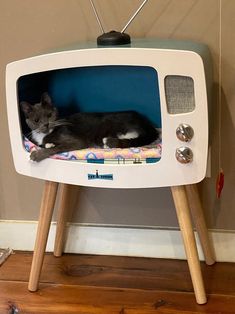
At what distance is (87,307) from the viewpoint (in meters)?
1.19

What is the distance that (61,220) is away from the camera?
1.39m

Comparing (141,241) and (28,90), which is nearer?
(28,90)

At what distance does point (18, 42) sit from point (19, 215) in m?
0.50

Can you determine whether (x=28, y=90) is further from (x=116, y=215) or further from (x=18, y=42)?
(x=116, y=215)

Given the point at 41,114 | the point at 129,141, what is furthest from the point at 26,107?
the point at 129,141

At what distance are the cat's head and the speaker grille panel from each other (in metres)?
0.33

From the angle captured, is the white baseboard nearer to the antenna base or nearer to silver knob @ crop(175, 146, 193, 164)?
silver knob @ crop(175, 146, 193, 164)

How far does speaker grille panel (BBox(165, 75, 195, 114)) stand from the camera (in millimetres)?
1010

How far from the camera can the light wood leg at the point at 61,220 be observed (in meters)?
1.36

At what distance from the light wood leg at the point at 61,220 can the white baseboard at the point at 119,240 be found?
31 mm

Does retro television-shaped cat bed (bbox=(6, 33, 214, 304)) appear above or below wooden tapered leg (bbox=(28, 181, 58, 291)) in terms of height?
above

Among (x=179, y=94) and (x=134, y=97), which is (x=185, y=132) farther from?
(x=134, y=97)

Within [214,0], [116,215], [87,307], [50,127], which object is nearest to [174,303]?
[87,307]

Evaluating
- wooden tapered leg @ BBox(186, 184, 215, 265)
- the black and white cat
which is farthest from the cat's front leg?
wooden tapered leg @ BBox(186, 184, 215, 265)
